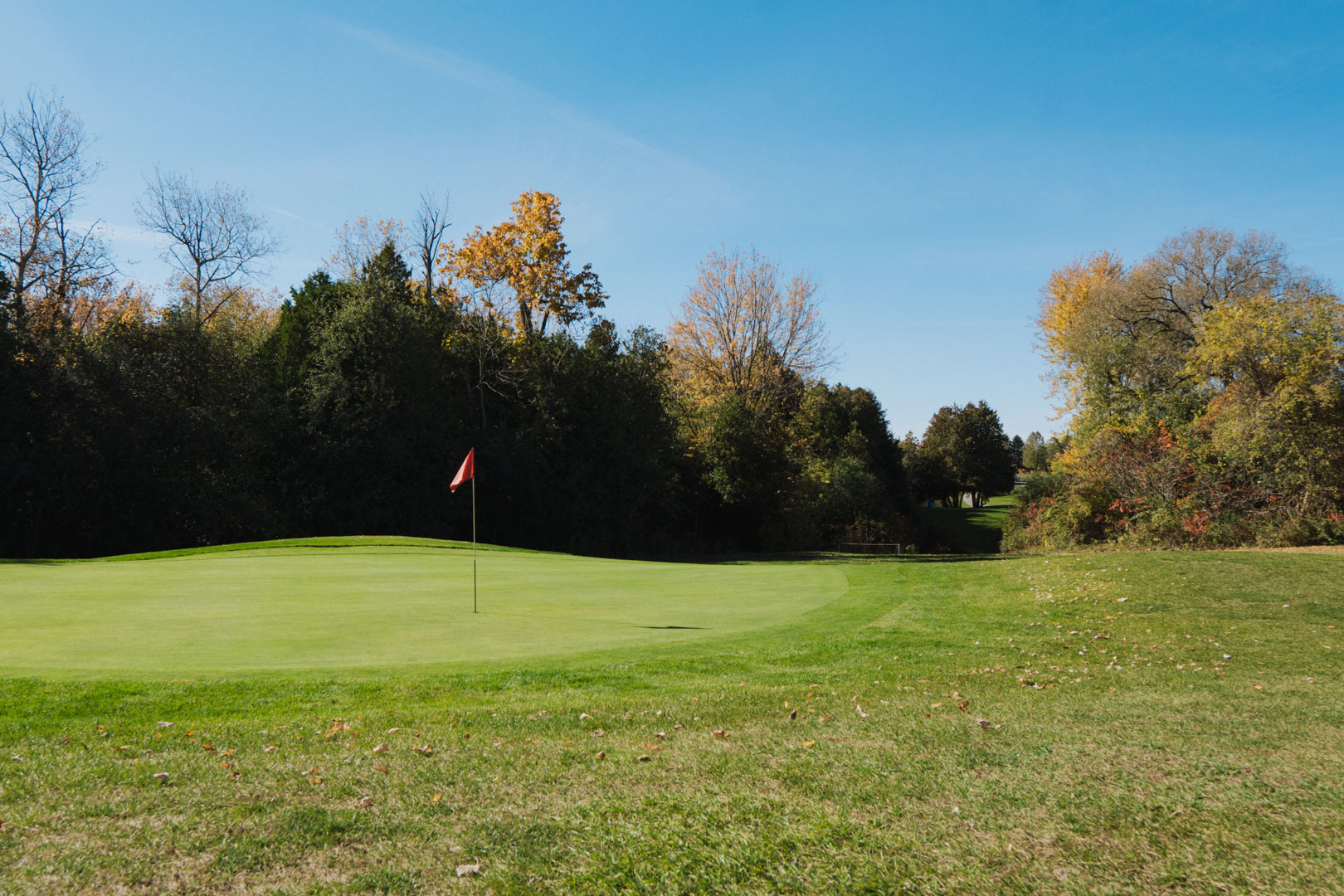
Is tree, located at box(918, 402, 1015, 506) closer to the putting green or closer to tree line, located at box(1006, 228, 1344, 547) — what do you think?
tree line, located at box(1006, 228, 1344, 547)

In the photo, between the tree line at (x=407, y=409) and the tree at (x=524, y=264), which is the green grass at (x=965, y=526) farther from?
the tree at (x=524, y=264)

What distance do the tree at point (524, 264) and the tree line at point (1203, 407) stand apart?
2138cm

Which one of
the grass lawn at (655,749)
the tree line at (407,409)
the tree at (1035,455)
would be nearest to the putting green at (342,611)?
the grass lawn at (655,749)

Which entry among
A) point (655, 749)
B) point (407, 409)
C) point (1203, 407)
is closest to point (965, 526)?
point (1203, 407)

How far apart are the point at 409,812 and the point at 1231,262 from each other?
106 ft

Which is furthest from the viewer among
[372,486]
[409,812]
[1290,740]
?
[372,486]

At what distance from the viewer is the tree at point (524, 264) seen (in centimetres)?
3319

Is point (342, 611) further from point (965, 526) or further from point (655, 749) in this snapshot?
point (965, 526)

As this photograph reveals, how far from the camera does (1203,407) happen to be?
25.3 m

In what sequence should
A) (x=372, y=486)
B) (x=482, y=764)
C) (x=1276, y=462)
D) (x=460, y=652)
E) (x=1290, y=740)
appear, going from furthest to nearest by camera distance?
1. (x=372, y=486)
2. (x=1276, y=462)
3. (x=460, y=652)
4. (x=1290, y=740)
5. (x=482, y=764)

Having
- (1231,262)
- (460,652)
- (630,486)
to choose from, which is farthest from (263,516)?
(1231,262)

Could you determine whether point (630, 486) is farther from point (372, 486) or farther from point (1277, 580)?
point (1277, 580)

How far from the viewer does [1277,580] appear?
37.6 feet

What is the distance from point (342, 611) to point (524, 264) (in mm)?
26722
